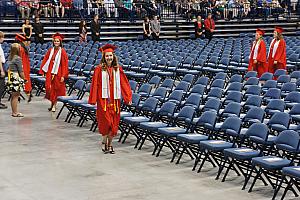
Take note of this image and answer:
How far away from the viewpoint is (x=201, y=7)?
113 ft

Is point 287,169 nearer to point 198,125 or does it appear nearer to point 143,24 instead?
point 198,125

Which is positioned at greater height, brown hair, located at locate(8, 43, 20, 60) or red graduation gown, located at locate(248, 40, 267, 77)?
brown hair, located at locate(8, 43, 20, 60)

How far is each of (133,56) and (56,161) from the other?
1071 centimetres

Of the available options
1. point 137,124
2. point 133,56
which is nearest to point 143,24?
point 133,56

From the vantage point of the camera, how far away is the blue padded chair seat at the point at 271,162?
9547mm

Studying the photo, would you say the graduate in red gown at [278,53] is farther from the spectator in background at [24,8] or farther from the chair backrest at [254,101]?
the spectator in background at [24,8]

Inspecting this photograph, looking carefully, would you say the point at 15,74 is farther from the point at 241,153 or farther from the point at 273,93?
the point at 241,153

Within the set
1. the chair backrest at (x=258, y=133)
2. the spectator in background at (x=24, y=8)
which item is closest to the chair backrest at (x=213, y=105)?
the chair backrest at (x=258, y=133)

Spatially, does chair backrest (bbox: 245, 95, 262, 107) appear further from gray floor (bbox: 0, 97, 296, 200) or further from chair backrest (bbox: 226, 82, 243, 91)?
gray floor (bbox: 0, 97, 296, 200)

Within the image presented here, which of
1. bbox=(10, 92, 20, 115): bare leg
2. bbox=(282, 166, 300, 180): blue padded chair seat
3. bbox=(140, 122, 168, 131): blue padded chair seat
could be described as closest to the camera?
bbox=(282, 166, 300, 180): blue padded chair seat

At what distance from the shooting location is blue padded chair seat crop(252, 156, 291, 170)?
955cm

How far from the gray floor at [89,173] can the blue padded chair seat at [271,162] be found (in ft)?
1.36

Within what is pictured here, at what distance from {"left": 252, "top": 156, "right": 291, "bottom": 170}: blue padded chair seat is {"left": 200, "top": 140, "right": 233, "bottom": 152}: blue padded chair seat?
0.83 meters

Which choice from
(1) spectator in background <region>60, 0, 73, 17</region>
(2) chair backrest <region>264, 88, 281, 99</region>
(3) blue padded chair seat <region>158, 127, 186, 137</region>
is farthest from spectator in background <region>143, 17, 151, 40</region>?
(3) blue padded chair seat <region>158, 127, 186, 137</region>
